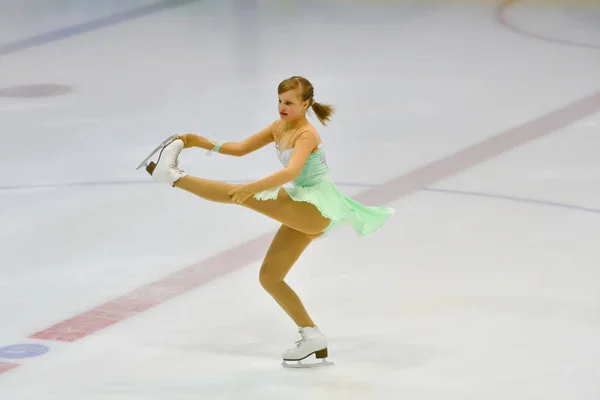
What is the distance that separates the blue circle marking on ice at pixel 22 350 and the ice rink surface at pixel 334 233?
0.04 feet

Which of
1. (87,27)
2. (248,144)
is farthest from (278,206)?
(87,27)

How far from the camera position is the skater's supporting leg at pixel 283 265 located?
18.2ft

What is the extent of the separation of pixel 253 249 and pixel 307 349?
5.68 ft

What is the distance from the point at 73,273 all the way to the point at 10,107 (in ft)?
13.4

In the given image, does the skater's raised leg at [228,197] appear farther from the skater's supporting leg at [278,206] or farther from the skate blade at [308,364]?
the skate blade at [308,364]

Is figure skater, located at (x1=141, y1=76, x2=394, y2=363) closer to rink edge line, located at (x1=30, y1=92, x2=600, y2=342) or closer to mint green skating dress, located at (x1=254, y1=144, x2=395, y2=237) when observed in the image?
mint green skating dress, located at (x1=254, y1=144, x2=395, y2=237)

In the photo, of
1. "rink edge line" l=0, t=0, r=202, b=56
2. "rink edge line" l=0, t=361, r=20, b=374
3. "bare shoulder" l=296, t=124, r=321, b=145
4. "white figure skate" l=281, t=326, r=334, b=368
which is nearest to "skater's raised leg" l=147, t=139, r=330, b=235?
"bare shoulder" l=296, t=124, r=321, b=145

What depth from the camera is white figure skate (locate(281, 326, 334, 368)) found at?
5.63 metres

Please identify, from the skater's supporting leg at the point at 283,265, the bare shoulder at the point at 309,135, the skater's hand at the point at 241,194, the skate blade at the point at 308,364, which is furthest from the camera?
the skate blade at the point at 308,364

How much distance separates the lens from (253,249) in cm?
730

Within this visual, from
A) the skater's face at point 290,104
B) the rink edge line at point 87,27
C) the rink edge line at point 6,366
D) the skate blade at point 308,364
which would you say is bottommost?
the skate blade at point 308,364

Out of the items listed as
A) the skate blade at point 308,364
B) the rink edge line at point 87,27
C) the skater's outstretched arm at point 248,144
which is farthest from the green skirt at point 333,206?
the rink edge line at point 87,27

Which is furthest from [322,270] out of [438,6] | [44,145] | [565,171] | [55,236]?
[438,6]

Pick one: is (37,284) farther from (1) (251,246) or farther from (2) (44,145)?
(2) (44,145)
